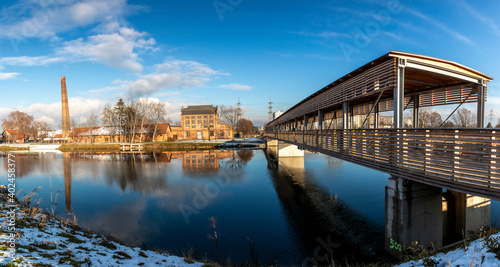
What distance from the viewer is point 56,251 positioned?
16.7 ft

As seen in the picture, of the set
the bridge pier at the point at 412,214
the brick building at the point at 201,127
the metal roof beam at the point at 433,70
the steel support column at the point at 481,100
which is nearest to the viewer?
the bridge pier at the point at 412,214

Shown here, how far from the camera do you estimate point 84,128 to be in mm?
72188

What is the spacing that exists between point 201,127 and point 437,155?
234 ft

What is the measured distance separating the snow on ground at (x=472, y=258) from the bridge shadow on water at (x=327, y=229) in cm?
343

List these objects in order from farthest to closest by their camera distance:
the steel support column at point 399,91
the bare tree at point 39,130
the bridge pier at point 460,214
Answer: the bare tree at point 39,130 < the bridge pier at point 460,214 < the steel support column at point 399,91

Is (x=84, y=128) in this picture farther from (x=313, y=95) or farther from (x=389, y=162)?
(x=389, y=162)

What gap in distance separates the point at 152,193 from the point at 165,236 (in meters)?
7.37

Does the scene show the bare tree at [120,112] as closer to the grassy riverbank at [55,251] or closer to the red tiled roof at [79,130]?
the red tiled roof at [79,130]

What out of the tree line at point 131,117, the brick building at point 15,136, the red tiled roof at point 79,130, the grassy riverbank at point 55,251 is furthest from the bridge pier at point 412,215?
the brick building at point 15,136

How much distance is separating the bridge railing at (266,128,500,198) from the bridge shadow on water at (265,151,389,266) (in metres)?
3.27

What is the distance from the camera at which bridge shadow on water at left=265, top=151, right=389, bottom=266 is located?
8.35 metres

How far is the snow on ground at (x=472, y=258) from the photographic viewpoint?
11.7 feet

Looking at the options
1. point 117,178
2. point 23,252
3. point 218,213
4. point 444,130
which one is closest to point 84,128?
point 117,178

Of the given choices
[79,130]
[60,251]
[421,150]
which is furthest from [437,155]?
[79,130]
